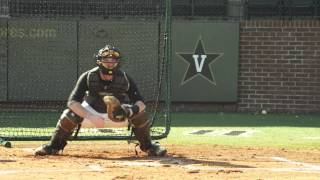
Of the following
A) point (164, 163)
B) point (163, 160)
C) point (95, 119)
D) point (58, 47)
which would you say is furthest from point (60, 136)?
point (58, 47)

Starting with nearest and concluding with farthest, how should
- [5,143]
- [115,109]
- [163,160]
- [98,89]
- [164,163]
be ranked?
[164,163]
[115,109]
[163,160]
[98,89]
[5,143]

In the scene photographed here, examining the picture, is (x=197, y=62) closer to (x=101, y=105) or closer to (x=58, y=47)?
(x=58, y=47)

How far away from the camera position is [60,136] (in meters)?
8.56

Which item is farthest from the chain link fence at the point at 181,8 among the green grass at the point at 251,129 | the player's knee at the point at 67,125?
the player's knee at the point at 67,125

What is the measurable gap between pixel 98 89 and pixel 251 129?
5.07 meters

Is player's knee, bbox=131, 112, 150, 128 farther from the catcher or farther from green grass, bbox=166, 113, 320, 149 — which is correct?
green grass, bbox=166, 113, 320, 149

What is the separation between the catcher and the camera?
8.44 metres

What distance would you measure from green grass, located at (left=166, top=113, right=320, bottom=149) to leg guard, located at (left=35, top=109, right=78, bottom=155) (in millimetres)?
2491

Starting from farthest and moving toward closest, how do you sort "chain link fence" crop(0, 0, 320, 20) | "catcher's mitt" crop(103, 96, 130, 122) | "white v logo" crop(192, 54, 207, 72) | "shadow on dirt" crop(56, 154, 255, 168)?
"white v logo" crop(192, 54, 207, 72)
"chain link fence" crop(0, 0, 320, 20)
"catcher's mitt" crop(103, 96, 130, 122)
"shadow on dirt" crop(56, 154, 255, 168)

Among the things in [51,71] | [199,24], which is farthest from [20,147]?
[199,24]

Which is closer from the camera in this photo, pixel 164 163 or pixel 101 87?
pixel 164 163

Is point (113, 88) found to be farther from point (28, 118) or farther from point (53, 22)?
point (53, 22)

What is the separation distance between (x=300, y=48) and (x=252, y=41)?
4.04 ft

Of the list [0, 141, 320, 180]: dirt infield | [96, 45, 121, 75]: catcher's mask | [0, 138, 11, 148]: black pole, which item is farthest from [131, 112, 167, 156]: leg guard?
[0, 138, 11, 148]: black pole
